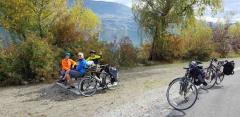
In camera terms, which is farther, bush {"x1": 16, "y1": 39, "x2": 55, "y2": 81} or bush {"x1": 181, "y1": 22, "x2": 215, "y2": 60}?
bush {"x1": 181, "y1": 22, "x2": 215, "y2": 60}

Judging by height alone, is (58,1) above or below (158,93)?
above

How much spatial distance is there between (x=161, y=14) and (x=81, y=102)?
79.6 ft

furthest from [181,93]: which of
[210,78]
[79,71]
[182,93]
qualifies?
[79,71]

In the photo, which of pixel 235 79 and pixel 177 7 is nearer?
pixel 235 79

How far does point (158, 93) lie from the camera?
16297 millimetres

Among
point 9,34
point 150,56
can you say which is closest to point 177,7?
point 150,56

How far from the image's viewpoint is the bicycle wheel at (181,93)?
508 inches

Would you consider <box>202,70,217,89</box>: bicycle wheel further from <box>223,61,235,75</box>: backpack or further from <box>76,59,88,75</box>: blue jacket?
<box>76,59,88,75</box>: blue jacket

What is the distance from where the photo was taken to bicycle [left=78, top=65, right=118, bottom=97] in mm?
16692

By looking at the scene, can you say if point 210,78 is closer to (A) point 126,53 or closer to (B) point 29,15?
(A) point 126,53

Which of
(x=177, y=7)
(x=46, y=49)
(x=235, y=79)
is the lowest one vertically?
(x=235, y=79)

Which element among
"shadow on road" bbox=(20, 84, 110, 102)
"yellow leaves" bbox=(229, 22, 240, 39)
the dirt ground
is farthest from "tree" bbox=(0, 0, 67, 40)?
"yellow leaves" bbox=(229, 22, 240, 39)

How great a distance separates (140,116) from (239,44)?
5137cm

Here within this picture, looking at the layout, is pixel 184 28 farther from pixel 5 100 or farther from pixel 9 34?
pixel 5 100
